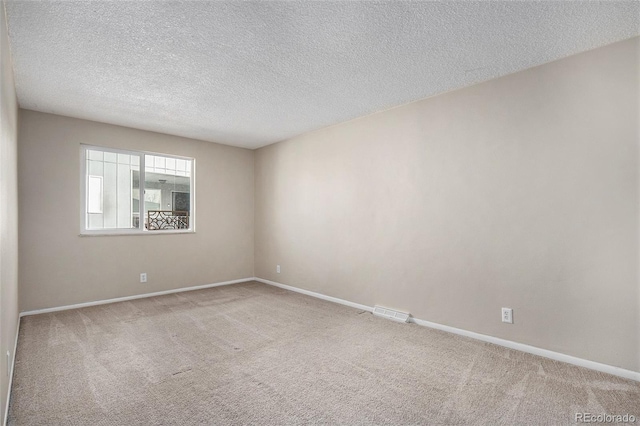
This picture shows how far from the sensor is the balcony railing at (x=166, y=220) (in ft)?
15.7

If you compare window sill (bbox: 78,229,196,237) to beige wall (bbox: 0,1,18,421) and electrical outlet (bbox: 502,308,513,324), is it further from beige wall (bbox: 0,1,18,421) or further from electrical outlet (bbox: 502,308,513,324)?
electrical outlet (bbox: 502,308,513,324)

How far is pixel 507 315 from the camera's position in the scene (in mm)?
2812

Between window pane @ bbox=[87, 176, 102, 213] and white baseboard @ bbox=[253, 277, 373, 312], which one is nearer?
white baseboard @ bbox=[253, 277, 373, 312]

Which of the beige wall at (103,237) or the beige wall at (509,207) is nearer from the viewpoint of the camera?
the beige wall at (509,207)

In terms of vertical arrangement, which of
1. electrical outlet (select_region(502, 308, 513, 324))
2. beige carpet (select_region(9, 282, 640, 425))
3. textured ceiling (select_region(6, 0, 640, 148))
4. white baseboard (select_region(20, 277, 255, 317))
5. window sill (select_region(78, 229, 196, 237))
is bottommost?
beige carpet (select_region(9, 282, 640, 425))

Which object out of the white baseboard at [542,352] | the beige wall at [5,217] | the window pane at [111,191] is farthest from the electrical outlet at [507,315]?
the window pane at [111,191]

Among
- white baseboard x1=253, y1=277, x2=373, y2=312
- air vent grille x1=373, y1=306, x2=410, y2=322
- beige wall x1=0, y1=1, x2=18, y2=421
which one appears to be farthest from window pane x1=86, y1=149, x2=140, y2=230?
air vent grille x1=373, y1=306, x2=410, y2=322

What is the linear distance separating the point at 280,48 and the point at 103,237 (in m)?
3.54

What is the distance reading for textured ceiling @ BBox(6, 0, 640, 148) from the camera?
1963mm

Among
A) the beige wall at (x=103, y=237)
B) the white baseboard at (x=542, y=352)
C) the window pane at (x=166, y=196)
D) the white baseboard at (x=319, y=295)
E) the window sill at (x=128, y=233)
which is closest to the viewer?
the white baseboard at (x=542, y=352)

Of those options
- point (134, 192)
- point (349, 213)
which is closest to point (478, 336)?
point (349, 213)

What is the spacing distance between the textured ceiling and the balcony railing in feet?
5.60

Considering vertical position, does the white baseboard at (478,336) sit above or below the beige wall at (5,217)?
below

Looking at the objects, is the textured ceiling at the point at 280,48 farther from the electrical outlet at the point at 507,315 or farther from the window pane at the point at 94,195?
the electrical outlet at the point at 507,315
